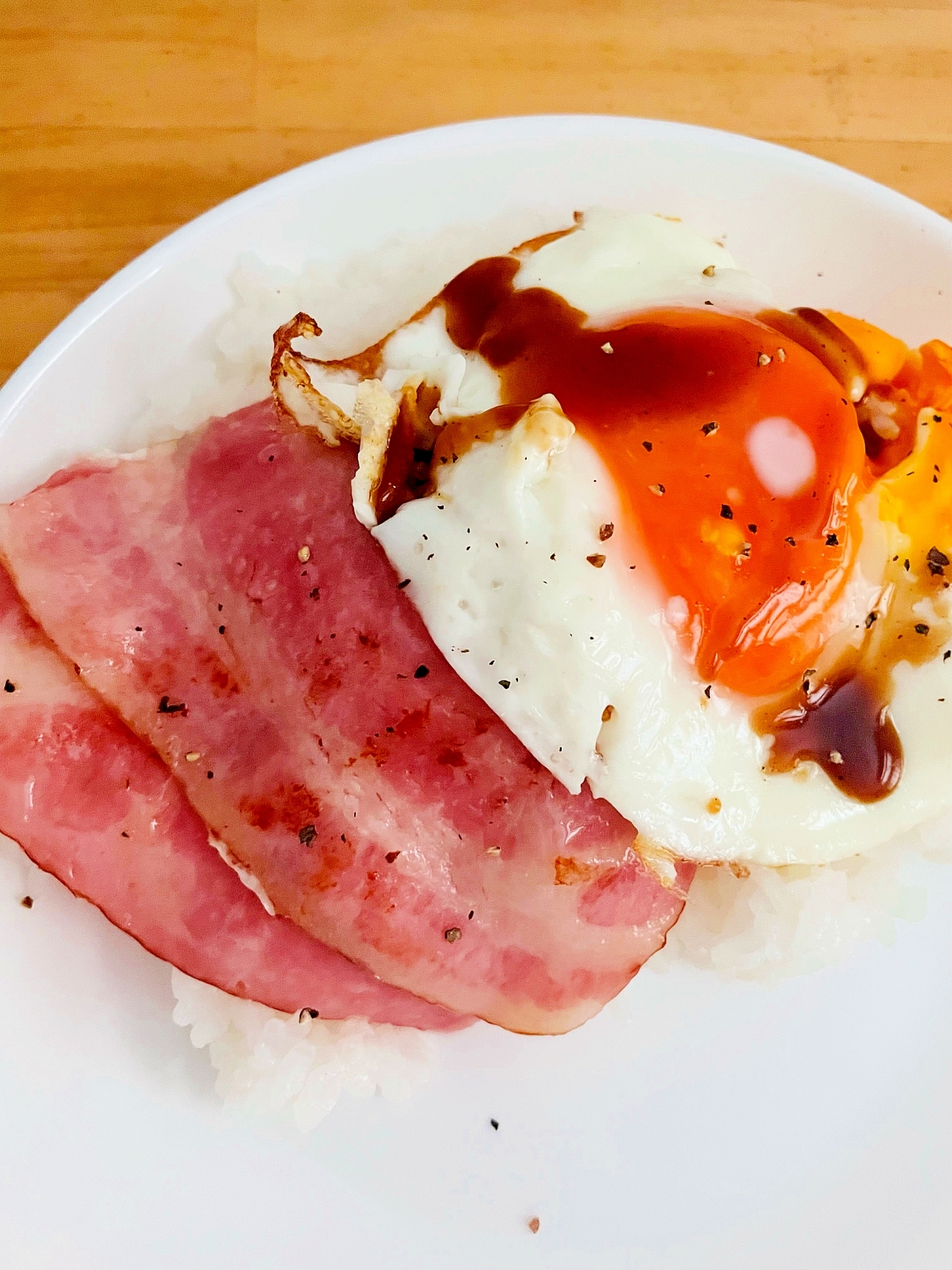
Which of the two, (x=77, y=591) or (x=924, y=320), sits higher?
(x=924, y=320)

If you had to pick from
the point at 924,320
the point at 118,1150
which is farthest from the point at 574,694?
the point at 924,320

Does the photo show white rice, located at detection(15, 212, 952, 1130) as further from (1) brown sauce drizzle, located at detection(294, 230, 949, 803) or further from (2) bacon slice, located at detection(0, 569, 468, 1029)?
(1) brown sauce drizzle, located at detection(294, 230, 949, 803)

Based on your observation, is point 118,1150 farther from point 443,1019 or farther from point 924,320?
point 924,320

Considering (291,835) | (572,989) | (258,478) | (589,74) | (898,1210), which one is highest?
(589,74)

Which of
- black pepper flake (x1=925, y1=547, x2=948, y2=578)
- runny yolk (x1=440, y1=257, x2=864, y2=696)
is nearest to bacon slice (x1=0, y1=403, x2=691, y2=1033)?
runny yolk (x1=440, y1=257, x2=864, y2=696)

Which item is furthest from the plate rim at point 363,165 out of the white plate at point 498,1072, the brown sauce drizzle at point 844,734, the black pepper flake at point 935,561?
the brown sauce drizzle at point 844,734

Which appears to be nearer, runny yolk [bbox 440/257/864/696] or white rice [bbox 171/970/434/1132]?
runny yolk [bbox 440/257/864/696]

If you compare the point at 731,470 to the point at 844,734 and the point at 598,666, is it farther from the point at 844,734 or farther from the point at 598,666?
the point at 844,734

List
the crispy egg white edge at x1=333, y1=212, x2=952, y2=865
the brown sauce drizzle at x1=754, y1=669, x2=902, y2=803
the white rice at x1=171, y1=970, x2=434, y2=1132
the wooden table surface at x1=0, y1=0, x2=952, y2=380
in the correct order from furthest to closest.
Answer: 1. the wooden table surface at x1=0, y1=0, x2=952, y2=380
2. the white rice at x1=171, y1=970, x2=434, y2=1132
3. the brown sauce drizzle at x1=754, y1=669, x2=902, y2=803
4. the crispy egg white edge at x1=333, y1=212, x2=952, y2=865
